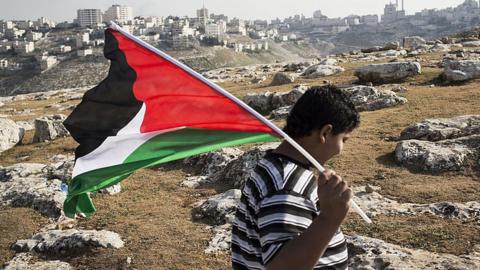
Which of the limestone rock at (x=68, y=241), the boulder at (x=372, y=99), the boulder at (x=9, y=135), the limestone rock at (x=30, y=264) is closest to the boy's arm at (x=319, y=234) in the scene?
the limestone rock at (x=30, y=264)

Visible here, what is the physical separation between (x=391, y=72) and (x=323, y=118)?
2447 centimetres

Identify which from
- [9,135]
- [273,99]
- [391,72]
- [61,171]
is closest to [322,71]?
[391,72]

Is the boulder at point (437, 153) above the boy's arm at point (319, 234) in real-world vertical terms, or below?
below

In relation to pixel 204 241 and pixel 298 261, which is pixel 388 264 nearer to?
pixel 204 241

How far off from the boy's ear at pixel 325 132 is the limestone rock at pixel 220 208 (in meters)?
8.00

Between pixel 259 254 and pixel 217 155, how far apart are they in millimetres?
12530

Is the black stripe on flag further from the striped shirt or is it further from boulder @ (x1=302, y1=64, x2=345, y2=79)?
boulder @ (x1=302, y1=64, x2=345, y2=79)

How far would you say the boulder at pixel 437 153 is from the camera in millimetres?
13156

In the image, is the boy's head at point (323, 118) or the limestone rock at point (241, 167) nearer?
the boy's head at point (323, 118)

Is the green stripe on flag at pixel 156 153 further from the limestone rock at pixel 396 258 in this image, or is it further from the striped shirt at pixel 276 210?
the limestone rock at pixel 396 258

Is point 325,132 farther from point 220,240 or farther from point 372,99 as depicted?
point 372,99

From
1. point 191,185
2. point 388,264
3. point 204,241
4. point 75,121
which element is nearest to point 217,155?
point 191,185

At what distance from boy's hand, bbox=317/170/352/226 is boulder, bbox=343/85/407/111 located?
1826cm

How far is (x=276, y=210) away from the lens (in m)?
3.00
